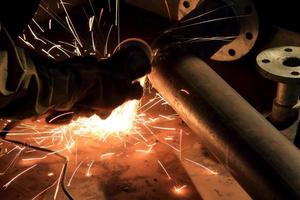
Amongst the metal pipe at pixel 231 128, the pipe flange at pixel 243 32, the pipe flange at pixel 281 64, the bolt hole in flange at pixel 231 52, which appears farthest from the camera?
the bolt hole in flange at pixel 231 52

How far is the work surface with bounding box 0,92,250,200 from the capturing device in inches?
96.0

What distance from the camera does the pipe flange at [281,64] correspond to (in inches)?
101

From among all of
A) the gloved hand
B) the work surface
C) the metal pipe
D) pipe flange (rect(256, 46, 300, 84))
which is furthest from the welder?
pipe flange (rect(256, 46, 300, 84))

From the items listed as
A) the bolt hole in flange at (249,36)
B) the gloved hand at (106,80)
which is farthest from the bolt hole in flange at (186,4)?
the gloved hand at (106,80)

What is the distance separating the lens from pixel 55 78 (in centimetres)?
190

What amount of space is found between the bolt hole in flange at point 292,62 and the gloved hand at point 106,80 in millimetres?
958

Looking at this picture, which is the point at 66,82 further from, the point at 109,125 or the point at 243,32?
the point at 243,32

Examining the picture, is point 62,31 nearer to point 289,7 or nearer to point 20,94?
point 289,7

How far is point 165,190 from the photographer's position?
2.43 metres

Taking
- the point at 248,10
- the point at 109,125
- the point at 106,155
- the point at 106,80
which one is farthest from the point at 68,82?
the point at 248,10

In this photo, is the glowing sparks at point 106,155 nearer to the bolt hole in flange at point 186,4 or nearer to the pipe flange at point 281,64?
the pipe flange at point 281,64

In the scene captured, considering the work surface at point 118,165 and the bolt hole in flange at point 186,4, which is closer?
the work surface at point 118,165

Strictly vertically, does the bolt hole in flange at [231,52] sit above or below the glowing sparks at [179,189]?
above

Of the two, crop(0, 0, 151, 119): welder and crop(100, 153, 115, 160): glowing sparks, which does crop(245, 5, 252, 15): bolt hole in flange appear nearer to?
crop(0, 0, 151, 119): welder
